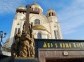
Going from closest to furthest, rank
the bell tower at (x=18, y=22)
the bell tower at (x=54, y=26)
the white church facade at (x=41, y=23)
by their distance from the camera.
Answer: the white church facade at (x=41, y=23) → the bell tower at (x=18, y=22) → the bell tower at (x=54, y=26)

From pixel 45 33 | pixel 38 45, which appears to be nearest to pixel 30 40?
pixel 38 45

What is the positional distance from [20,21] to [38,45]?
28145 millimetres

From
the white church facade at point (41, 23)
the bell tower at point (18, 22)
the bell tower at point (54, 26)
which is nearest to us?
the white church facade at point (41, 23)

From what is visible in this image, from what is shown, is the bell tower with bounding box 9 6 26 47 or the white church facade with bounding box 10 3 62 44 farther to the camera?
the bell tower with bounding box 9 6 26 47

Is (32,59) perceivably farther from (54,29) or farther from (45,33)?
(54,29)

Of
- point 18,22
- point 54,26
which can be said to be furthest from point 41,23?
point 18,22

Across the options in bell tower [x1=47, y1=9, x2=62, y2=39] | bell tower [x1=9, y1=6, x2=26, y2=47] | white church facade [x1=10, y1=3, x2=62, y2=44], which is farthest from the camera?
bell tower [x1=47, y1=9, x2=62, y2=39]

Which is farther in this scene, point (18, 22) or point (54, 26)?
point (54, 26)

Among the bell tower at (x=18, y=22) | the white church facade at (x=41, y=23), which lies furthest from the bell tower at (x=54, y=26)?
the bell tower at (x=18, y=22)

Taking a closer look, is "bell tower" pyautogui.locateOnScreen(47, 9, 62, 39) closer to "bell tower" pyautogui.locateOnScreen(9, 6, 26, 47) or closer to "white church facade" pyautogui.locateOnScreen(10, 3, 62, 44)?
"white church facade" pyautogui.locateOnScreen(10, 3, 62, 44)

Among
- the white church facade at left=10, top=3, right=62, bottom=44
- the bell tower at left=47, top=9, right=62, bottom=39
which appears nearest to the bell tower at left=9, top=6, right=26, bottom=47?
the white church facade at left=10, top=3, right=62, bottom=44

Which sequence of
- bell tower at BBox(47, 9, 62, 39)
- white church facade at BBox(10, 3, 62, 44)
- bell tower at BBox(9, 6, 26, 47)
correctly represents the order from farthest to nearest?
1. bell tower at BBox(47, 9, 62, 39)
2. bell tower at BBox(9, 6, 26, 47)
3. white church facade at BBox(10, 3, 62, 44)

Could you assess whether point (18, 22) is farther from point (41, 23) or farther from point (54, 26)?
point (54, 26)

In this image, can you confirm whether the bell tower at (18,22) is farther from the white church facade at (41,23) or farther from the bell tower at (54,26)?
the bell tower at (54,26)
